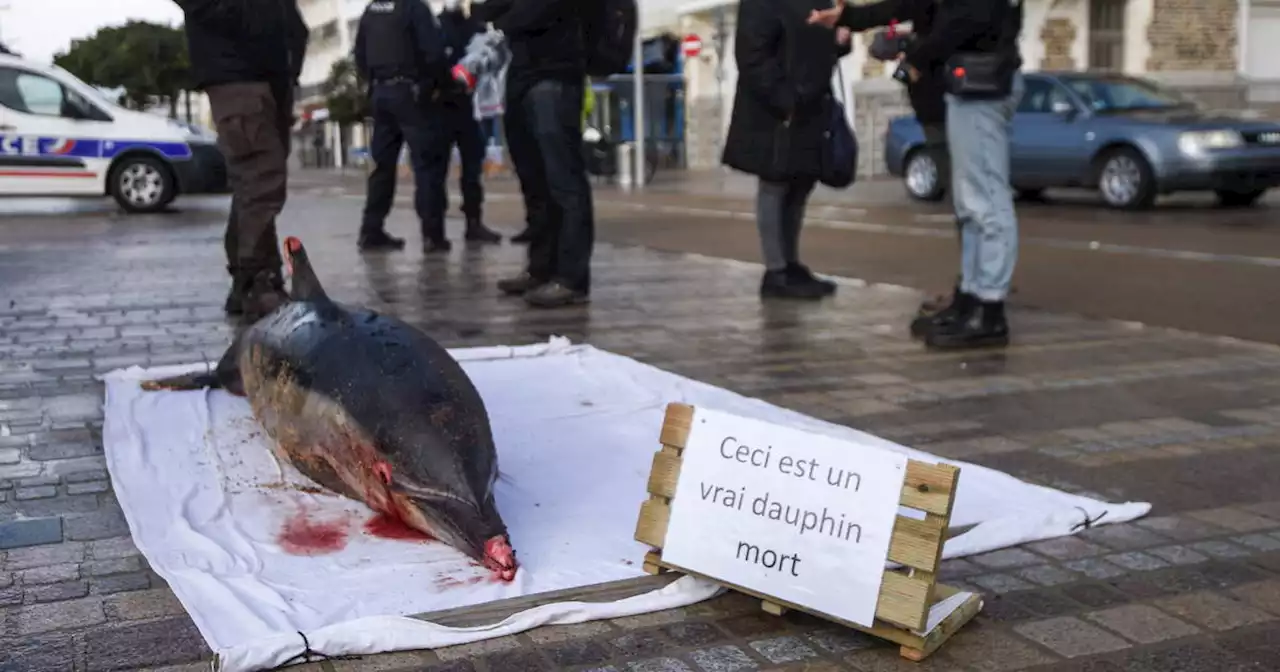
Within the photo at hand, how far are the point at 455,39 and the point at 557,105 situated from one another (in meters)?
4.38

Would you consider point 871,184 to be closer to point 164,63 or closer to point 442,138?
point 442,138

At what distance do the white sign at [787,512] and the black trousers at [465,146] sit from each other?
8.46 m

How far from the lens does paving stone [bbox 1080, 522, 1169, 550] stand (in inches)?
136

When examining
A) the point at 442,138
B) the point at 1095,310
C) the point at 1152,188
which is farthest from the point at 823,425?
the point at 1152,188

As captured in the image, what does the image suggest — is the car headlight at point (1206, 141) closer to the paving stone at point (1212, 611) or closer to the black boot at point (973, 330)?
the black boot at point (973, 330)

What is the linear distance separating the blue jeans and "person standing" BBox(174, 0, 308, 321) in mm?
3409

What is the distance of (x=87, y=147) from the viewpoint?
1656 centimetres

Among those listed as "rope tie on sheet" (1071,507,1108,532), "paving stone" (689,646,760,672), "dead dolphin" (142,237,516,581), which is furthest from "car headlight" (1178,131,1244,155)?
"paving stone" (689,646,760,672)

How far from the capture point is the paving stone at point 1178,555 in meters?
3.31

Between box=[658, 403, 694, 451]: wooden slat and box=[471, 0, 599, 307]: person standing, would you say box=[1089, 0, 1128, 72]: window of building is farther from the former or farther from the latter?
box=[658, 403, 694, 451]: wooden slat

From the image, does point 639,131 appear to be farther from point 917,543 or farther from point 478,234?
point 917,543

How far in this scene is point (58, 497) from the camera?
12.7ft

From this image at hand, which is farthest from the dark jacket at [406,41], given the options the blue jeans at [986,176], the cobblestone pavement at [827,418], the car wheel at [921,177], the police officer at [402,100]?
the car wheel at [921,177]

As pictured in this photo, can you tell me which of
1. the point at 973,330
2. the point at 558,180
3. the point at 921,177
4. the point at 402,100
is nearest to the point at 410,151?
the point at 402,100
